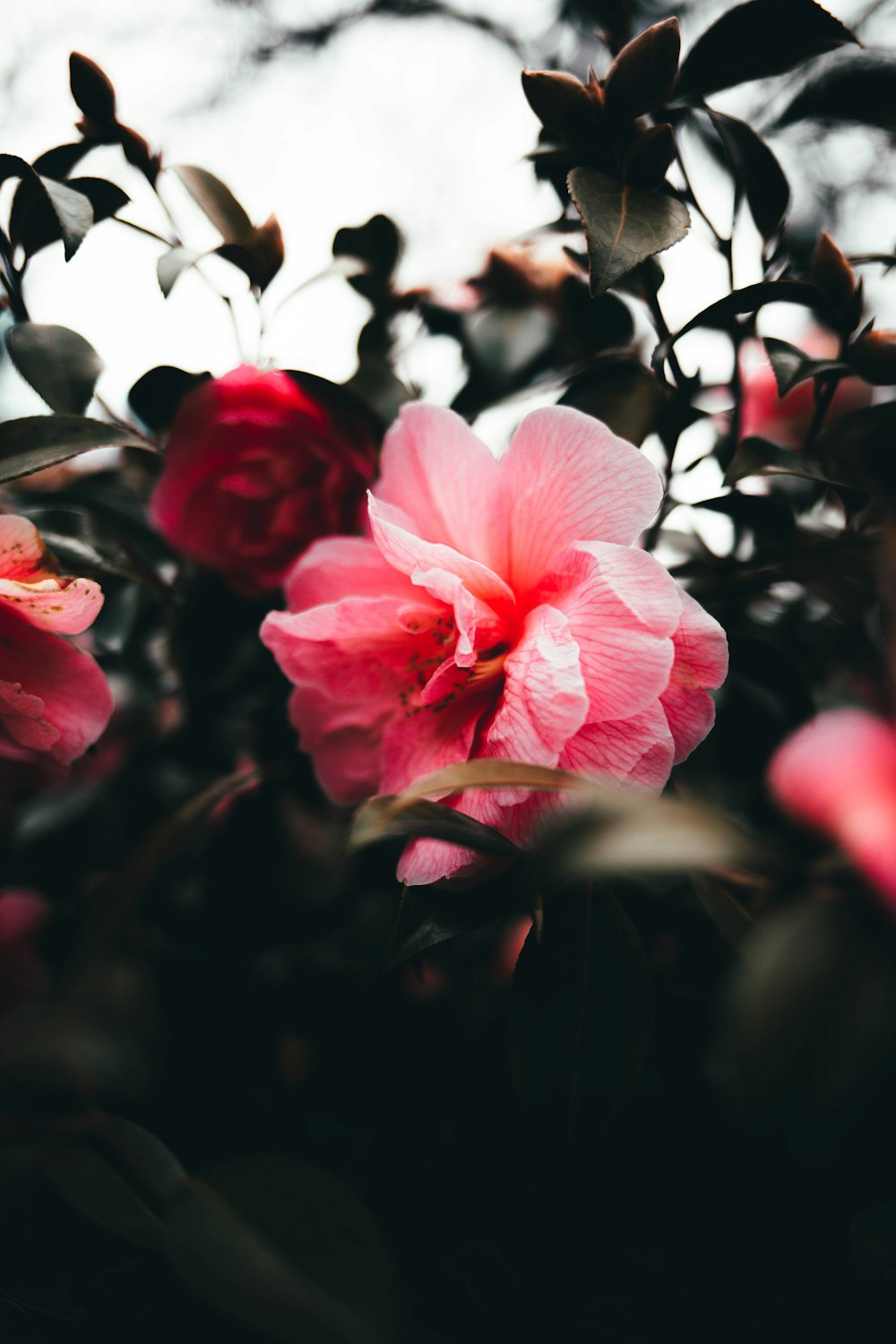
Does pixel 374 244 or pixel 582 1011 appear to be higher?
pixel 374 244

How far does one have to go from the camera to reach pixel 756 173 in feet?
1.98

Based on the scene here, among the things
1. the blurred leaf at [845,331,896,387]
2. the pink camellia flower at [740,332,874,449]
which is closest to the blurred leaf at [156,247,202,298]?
the blurred leaf at [845,331,896,387]

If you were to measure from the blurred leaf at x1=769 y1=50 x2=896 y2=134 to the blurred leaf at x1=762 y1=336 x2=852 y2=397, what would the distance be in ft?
0.70

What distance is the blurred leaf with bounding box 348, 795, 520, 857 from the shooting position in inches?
13.3

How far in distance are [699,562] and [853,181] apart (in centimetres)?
99

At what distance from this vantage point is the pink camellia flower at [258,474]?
25.1 inches

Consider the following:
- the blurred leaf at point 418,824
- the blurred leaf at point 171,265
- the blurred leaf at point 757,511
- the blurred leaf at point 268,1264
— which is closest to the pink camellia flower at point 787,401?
the blurred leaf at point 757,511

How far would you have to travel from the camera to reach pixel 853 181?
128 cm

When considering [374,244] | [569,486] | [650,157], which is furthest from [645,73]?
[374,244]

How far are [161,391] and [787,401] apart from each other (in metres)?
0.71

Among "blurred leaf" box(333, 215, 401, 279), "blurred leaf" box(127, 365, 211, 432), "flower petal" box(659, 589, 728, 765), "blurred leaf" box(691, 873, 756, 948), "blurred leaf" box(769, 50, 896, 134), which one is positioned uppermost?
"blurred leaf" box(769, 50, 896, 134)

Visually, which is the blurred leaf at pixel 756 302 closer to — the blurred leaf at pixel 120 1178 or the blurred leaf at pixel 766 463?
the blurred leaf at pixel 766 463

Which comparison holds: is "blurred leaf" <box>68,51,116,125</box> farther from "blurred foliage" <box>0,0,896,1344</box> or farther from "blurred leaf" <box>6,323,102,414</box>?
"blurred leaf" <box>6,323,102,414</box>

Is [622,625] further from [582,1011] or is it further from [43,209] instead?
[43,209]
